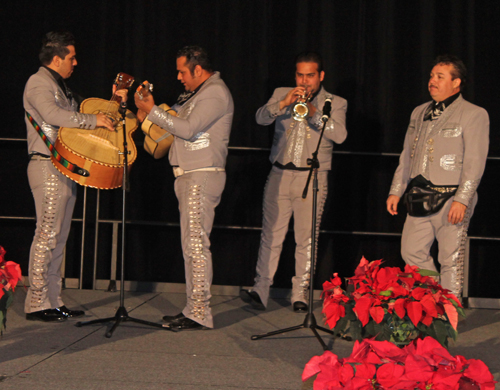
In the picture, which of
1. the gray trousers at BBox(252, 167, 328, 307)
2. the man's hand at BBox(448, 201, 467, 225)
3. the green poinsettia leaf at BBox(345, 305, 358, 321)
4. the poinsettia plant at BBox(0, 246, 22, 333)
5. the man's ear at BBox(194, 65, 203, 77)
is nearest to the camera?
the poinsettia plant at BBox(0, 246, 22, 333)

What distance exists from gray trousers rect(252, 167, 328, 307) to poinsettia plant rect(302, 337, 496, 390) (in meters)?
2.76

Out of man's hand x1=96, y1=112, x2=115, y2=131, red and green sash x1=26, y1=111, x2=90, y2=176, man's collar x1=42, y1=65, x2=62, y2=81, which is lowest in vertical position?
red and green sash x1=26, y1=111, x2=90, y2=176

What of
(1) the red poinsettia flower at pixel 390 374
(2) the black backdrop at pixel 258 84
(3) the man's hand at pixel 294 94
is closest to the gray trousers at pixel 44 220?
(2) the black backdrop at pixel 258 84

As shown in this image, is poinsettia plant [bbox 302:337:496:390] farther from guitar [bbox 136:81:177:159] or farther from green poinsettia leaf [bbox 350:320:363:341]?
guitar [bbox 136:81:177:159]

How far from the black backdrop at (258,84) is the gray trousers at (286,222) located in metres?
0.48

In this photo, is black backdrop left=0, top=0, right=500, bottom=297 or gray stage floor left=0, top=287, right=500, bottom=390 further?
black backdrop left=0, top=0, right=500, bottom=297

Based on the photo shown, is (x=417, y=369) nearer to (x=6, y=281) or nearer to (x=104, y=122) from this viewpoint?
(x=6, y=281)

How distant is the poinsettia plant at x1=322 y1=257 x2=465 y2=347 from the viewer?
2.53 m

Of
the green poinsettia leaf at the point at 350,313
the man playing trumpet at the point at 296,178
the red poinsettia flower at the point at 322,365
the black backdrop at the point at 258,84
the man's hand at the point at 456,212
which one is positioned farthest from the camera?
the black backdrop at the point at 258,84

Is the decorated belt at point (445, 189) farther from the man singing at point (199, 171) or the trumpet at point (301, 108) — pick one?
the man singing at point (199, 171)

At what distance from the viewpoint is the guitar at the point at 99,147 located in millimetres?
3584

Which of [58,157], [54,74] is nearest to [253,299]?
[58,157]

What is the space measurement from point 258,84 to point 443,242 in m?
1.92

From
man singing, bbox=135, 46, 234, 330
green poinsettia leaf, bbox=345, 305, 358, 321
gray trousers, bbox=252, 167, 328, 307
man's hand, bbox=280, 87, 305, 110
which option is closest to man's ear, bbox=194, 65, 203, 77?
man singing, bbox=135, 46, 234, 330
